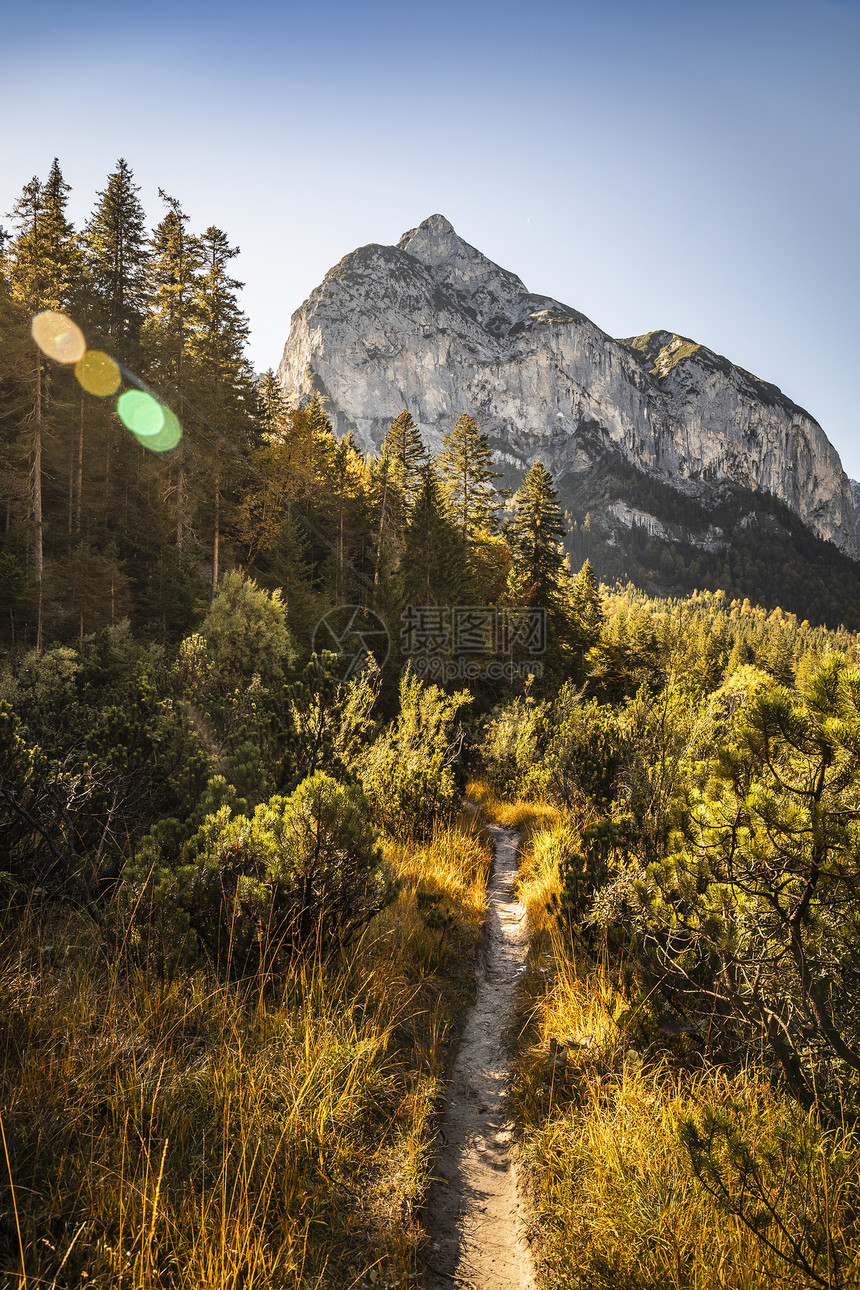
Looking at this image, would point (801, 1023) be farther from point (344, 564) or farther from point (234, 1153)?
point (344, 564)

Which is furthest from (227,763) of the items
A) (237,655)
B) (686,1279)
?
(237,655)

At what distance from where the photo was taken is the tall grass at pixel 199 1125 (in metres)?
1.64

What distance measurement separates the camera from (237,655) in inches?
563

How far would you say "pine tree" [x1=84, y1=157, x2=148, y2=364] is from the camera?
79.4 ft

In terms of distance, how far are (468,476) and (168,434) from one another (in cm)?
1705

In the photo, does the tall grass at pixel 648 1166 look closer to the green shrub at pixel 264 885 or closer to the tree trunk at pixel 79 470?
the green shrub at pixel 264 885

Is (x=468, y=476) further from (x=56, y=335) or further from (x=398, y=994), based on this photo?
(x=398, y=994)

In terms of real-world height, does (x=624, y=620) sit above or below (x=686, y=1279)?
above

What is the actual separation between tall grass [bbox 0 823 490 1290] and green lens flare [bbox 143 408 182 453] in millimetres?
19583

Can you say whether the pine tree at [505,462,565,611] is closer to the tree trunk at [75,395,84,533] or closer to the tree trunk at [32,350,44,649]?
the tree trunk at [75,395,84,533]

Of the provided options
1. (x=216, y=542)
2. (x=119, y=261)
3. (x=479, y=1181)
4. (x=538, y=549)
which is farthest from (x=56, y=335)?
(x=538, y=549)

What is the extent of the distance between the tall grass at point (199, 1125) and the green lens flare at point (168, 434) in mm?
19583

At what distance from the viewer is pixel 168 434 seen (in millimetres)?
19312

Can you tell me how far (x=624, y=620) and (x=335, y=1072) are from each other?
4017cm
